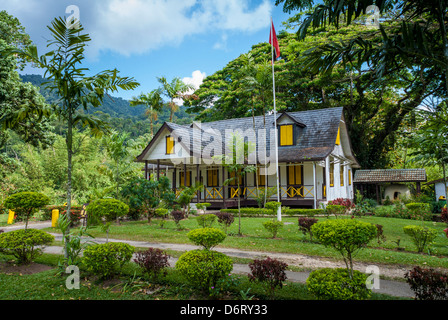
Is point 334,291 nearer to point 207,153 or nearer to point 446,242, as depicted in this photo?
point 446,242

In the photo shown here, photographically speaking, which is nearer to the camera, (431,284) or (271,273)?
(431,284)

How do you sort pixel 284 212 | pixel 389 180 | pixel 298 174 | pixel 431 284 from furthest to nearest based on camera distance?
1. pixel 389 180
2. pixel 298 174
3. pixel 284 212
4. pixel 431 284

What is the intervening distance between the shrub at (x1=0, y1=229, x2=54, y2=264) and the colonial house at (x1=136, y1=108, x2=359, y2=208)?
12367mm

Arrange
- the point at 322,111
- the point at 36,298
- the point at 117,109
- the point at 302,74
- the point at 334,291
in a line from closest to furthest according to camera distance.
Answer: the point at 334,291 < the point at 36,298 < the point at 322,111 < the point at 302,74 < the point at 117,109

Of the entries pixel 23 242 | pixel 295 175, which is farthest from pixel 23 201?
pixel 295 175

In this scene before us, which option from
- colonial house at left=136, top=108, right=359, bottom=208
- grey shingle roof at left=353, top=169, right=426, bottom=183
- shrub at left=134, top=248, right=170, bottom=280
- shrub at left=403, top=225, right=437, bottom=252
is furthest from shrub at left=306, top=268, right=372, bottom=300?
grey shingle roof at left=353, top=169, right=426, bottom=183

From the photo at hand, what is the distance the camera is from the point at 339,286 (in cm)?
393

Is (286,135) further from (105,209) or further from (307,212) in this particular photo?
(105,209)

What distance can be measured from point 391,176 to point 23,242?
994 inches

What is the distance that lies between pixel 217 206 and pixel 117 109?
238 ft

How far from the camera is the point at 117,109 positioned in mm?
84250

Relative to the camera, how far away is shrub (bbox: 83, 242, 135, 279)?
5.51m

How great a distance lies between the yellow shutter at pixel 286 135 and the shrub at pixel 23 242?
56.4ft

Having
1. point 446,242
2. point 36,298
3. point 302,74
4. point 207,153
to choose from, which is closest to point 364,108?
point 302,74
